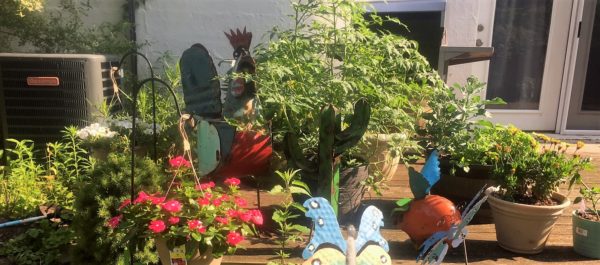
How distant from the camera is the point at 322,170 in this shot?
188 centimetres

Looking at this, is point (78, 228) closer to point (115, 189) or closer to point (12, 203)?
point (115, 189)

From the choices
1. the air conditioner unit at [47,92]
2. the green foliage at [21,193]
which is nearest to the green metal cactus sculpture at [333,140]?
the green foliage at [21,193]

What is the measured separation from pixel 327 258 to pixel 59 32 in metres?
3.48

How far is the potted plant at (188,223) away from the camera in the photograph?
60.9 inches

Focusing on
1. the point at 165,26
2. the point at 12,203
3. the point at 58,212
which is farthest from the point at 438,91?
the point at 165,26

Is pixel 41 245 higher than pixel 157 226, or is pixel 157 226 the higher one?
pixel 157 226

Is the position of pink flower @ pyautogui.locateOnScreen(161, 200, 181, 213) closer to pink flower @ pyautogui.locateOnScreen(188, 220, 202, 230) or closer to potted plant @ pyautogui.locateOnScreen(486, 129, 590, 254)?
pink flower @ pyautogui.locateOnScreen(188, 220, 202, 230)

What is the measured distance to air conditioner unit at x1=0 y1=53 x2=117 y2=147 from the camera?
2965mm

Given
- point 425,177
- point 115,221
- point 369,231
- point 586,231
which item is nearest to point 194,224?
point 115,221

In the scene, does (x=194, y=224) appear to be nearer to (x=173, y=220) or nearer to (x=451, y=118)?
(x=173, y=220)

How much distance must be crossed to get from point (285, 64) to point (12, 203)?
1.61 meters

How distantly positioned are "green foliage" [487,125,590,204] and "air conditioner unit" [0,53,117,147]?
2512mm

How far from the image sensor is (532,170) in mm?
2047

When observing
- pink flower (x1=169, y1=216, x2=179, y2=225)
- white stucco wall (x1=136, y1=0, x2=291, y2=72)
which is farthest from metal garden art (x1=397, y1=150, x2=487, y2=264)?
white stucco wall (x1=136, y1=0, x2=291, y2=72)
